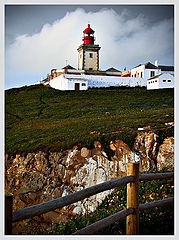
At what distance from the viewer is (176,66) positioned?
229 inches

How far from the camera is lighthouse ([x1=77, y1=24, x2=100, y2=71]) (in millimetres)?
34553

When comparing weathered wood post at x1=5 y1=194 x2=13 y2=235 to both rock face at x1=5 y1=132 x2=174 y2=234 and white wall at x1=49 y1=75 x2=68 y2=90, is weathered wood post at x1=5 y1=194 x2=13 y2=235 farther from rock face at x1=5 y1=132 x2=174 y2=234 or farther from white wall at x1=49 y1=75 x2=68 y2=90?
white wall at x1=49 y1=75 x2=68 y2=90

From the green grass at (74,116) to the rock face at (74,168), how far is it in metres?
0.57

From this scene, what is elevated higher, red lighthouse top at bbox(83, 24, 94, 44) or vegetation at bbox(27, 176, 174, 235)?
red lighthouse top at bbox(83, 24, 94, 44)

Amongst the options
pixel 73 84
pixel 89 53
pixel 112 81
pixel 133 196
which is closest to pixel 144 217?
pixel 133 196

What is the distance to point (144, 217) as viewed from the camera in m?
3.98

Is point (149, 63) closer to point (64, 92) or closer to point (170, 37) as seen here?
point (64, 92)

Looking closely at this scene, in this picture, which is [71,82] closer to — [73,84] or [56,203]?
[73,84]

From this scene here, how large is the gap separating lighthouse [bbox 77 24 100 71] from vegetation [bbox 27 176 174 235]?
1218 inches

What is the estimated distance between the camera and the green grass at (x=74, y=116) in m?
10.1

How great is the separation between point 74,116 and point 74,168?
9.70 m

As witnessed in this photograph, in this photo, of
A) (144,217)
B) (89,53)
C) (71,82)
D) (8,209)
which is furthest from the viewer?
(89,53)

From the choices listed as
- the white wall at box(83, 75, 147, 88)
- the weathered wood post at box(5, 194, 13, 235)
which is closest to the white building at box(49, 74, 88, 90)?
the white wall at box(83, 75, 147, 88)

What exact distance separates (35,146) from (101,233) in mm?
6715
